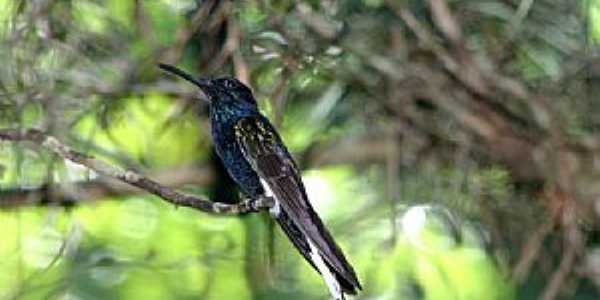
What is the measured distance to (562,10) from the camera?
4.26m

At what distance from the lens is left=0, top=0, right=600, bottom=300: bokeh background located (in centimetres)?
418

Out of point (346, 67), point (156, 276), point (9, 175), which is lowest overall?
point (156, 276)

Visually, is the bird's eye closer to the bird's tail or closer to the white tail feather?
the bird's tail

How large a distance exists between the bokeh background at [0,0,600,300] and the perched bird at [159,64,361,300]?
1.02 metres

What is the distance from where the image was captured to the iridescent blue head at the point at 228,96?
2.81 m

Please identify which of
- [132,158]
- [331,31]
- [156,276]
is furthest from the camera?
[156,276]

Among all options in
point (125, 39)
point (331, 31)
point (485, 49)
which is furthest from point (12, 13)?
point (485, 49)

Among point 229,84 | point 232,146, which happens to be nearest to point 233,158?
point 232,146

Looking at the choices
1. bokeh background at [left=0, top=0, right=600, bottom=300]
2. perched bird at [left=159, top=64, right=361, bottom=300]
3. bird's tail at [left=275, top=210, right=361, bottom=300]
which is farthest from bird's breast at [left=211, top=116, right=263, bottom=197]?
bokeh background at [left=0, top=0, right=600, bottom=300]

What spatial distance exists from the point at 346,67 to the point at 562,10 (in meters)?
0.59

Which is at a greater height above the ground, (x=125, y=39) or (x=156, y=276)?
(x=125, y=39)

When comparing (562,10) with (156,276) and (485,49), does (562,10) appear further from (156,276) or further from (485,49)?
(156,276)

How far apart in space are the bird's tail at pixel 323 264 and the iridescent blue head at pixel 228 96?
39cm

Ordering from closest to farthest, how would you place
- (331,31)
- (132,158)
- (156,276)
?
(331,31)
(132,158)
(156,276)
